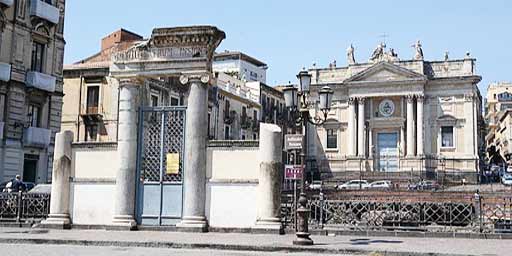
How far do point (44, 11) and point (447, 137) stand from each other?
37.7 metres

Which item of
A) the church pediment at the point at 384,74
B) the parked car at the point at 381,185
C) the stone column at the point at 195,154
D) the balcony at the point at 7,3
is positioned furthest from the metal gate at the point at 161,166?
the church pediment at the point at 384,74

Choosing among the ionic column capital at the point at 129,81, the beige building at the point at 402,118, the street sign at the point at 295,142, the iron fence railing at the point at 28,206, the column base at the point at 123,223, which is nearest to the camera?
the street sign at the point at 295,142

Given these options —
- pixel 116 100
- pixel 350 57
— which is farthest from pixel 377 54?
pixel 116 100

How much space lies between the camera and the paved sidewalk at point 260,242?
13.6 m

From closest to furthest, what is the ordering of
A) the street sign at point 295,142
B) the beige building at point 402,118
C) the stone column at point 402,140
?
1. the street sign at point 295,142
2. the beige building at point 402,118
3. the stone column at point 402,140

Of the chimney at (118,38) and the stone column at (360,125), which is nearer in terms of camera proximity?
the chimney at (118,38)

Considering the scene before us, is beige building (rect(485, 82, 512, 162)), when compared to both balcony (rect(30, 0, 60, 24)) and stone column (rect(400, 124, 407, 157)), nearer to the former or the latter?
stone column (rect(400, 124, 407, 157))

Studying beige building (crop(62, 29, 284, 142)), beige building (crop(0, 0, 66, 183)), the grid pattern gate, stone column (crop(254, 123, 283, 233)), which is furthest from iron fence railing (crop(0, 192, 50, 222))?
beige building (crop(62, 29, 284, 142))

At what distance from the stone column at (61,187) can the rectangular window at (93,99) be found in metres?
25.9

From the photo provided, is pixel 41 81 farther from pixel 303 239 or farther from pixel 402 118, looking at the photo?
pixel 402 118

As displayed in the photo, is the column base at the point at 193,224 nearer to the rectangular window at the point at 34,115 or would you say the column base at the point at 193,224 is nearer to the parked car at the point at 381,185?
Result: the rectangular window at the point at 34,115

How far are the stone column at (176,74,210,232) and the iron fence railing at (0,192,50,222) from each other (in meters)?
5.25

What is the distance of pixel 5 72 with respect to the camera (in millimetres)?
31922

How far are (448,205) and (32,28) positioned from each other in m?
25.3
